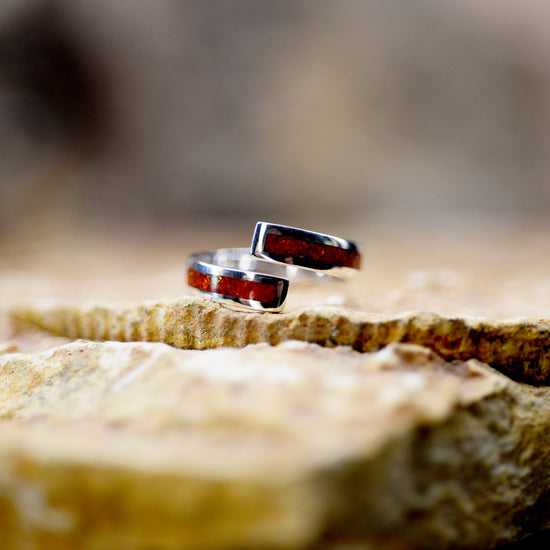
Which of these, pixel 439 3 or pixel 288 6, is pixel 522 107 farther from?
pixel 288 6

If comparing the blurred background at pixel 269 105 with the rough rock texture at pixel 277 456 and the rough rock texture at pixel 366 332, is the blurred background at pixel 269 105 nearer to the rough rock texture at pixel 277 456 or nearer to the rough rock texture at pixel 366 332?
the rough rock texture at pixel 366 332

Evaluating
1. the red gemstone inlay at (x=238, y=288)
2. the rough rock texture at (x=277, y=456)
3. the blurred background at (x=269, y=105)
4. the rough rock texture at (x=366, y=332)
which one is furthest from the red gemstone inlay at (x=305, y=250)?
the blurred background at (x=269, y=105)

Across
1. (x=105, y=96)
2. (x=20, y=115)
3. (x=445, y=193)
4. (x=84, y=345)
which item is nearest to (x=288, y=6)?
(x=105, y=96)

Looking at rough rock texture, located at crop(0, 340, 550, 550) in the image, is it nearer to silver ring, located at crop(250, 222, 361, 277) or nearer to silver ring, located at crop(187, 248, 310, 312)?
silver ring, located at crop(187, 248, 310, 312)

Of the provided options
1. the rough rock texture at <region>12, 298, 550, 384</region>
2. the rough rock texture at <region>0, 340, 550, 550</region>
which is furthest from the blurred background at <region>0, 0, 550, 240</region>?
the rough rock texture at <region>0, 340, 550, 550</region>

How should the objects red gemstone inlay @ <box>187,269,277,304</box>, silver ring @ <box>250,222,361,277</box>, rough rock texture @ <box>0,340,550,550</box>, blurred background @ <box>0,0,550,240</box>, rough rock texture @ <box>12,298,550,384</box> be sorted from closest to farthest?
rough rock texture @ <box>0,340,550,550</box> → rough rock texture @ <box>12,298,550,384</box> → red gemstone inlay @ <box>187,269,277,304</box> → silver ring @ <box>250,222,361,277</box> → blurred background @ <box>0,0,550,240</box>

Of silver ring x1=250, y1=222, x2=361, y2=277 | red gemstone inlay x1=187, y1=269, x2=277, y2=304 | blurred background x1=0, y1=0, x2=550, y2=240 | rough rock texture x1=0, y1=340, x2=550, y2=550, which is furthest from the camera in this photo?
blurred background x1=0, y1=0, x2=550, y2=240

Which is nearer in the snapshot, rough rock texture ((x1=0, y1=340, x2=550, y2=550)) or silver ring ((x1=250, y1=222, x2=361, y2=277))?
→ rough rock texture ((x1=0, y1=340, x2=550, y2=550))

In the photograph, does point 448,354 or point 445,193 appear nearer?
point 448,354
